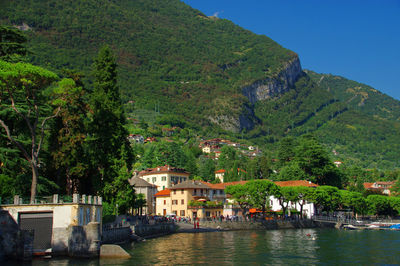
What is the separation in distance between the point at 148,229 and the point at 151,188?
136 feet

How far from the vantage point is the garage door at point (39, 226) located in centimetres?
3303

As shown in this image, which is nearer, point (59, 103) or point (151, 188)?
point (59, 103)

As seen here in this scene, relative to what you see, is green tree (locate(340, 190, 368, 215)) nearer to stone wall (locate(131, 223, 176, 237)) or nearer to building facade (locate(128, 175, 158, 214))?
building facade (locate(128, 175, 158, 214))

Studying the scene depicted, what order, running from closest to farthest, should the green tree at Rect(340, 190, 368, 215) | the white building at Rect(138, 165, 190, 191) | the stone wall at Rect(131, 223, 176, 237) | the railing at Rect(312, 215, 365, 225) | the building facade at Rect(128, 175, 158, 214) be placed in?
the stone wall at Rect(131, 223, 176, 237) < the railing at Rect(312, 215, 365, 225) < the green tree at Rect(340, 190, 368, 215) < the building facade at Rect(128, 175, 158, 214) < the white building at Rect(138, 165, 190, 191)

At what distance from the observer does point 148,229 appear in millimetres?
56031

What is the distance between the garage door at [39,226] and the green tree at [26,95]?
141 cm

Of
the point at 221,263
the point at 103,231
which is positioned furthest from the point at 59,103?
the point at 221,263

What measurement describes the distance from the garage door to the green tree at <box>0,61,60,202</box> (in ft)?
4.61

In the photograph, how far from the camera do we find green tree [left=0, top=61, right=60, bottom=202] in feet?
112

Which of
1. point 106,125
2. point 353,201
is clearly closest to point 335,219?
point 353,201

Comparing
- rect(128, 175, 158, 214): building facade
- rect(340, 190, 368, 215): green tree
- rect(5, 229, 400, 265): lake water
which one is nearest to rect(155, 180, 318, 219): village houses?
rect(128, 175, 158, 214): building facade

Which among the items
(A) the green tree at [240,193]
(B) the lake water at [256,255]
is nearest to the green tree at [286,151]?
(A) the green tree at [240,193]

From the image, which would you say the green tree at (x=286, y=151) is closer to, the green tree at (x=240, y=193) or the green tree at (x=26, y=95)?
the green tree at (x=240, y=193)

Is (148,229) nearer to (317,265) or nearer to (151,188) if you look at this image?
(317,265)
